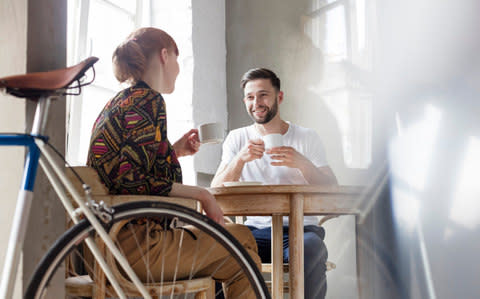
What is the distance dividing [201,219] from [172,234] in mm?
255

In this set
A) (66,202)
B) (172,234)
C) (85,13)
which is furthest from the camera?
(85,13)

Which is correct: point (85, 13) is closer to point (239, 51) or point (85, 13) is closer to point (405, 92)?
point (239, 51)

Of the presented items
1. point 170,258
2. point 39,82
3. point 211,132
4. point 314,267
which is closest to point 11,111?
point 39,82

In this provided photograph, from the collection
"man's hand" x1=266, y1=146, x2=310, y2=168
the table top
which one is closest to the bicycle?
the table top

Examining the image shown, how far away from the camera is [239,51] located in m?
3.76

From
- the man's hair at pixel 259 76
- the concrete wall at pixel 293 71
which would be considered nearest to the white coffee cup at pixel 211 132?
the man's hair at pixel 259 76

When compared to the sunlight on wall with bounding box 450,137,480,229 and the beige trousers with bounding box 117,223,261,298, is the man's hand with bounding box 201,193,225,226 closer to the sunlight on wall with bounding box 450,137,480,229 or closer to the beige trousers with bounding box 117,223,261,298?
the beige trousers with bounding box 117,223,261,298

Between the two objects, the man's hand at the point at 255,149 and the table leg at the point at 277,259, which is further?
the man's hand at the point at 255,149

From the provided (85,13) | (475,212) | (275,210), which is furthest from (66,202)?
(85,13)

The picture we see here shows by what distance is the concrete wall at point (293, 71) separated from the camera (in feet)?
10.1

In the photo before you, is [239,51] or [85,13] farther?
[239,51]

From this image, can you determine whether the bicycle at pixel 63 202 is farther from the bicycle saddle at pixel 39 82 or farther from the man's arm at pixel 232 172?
the man's arm at pixel 232 172

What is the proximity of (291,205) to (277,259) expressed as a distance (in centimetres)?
23

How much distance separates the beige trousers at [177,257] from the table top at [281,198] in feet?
1.21
